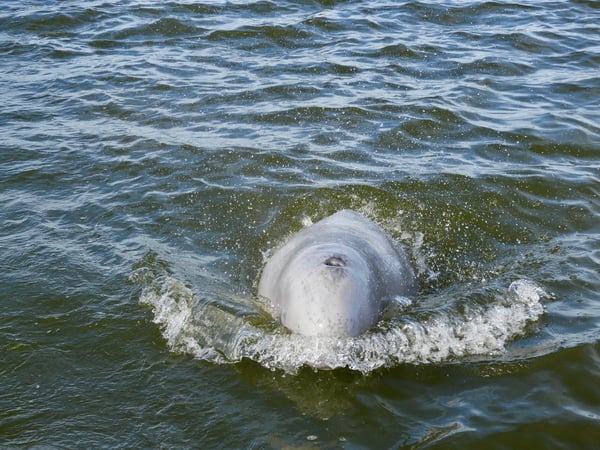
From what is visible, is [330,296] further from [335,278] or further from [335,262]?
[335,262]

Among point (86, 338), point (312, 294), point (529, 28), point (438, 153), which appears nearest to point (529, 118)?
point (438, 153)

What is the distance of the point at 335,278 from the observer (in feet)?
19.1

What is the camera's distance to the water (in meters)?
5.66

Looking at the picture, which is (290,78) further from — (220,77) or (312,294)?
(312,294)

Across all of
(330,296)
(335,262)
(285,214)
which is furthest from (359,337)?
(285,214)

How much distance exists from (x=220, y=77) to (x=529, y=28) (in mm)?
7136

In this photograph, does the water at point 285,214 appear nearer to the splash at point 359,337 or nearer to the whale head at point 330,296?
the splash at point 359,337

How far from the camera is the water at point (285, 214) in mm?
A: 5664

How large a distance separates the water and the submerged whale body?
0.18m

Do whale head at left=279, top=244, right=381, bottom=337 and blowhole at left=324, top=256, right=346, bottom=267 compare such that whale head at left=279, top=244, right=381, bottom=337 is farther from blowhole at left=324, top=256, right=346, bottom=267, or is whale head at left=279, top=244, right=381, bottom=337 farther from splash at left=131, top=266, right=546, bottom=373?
splash at left=131, top=266, right=546, bottom=373

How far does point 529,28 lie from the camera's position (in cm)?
1627

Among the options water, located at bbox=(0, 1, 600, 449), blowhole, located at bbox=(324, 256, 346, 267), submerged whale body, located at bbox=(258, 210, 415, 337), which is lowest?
water, located at bbox=(0, 1, 600, 449)

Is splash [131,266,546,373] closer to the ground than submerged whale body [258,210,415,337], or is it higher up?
closer to the ground

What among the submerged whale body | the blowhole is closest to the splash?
the submerged whale body
